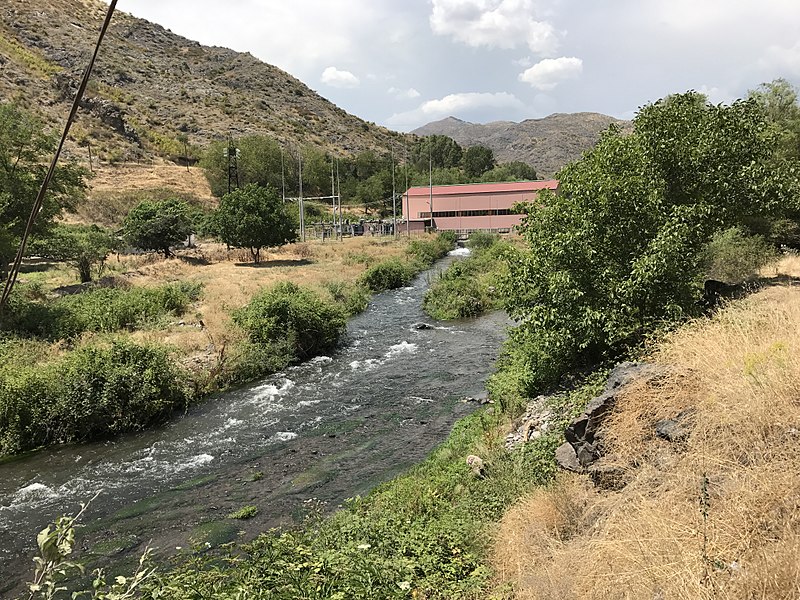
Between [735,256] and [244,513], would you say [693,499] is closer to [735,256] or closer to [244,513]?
[244,513]

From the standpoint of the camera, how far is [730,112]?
15938 millimetres

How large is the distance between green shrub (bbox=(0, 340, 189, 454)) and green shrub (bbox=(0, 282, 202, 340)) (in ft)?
12.2

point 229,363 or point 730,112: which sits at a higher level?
point 730,112

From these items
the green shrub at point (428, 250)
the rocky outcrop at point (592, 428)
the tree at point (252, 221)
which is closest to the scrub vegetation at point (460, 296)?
the green shrub at point (428, 250)

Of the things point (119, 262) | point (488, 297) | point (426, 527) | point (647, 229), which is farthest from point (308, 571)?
point (119, 262)

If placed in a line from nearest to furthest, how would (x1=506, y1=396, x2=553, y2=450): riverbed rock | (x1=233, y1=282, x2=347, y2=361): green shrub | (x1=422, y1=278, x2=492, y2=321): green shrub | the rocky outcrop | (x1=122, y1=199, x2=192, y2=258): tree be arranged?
the rocky outcrop < (x1=506, y1=396, x2=553, y2=450): riverbed rock < (x1=233, y1=282, x2=347, y2=361): green shrub < (x1=422, y1=278, x2=492, y2=321): green shrub < (x1=122, y1=199, x2=192, y2=258): tree

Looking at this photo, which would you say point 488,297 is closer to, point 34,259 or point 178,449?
point 178,449

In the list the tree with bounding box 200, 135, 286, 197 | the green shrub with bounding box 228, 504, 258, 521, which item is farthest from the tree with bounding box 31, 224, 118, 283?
the tree with bounding box 200, 135, 286, 197

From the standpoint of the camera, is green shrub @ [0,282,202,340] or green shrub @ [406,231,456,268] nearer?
green shrub @ [0,282,202,340]

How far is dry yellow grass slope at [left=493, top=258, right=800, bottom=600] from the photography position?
4.43 m

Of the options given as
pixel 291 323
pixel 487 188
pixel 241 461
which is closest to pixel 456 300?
pixel 291 323

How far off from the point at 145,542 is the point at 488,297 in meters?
24.1

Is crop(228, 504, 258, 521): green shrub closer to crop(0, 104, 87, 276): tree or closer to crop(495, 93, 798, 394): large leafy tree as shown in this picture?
crop(495, 93, 798, 394): large leafy tree

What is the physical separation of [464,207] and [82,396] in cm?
6991
